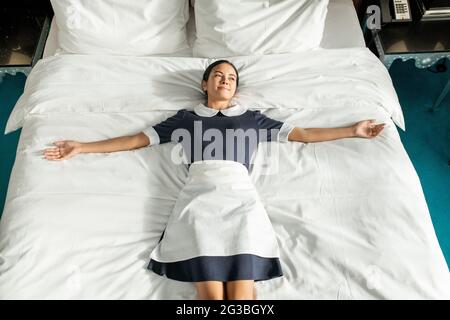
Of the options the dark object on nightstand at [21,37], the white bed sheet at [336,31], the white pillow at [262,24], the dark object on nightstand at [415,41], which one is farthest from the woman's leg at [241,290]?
the dark object on nightstand at [21,37]

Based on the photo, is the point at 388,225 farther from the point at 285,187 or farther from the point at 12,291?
the point at 12,291

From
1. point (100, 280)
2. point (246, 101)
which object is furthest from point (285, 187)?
point (100, 280)

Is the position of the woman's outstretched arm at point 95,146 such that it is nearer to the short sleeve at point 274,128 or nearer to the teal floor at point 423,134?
the short sleeve at point 274,128

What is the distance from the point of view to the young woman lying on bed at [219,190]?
134 cm

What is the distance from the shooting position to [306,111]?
1769mm

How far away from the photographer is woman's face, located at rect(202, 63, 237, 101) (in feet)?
5.57

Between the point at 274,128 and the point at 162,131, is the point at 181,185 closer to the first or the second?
the point at 162,131

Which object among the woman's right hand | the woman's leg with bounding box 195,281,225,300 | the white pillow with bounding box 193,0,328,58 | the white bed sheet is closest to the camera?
the woman's leg with bounding box 195,281,225,300

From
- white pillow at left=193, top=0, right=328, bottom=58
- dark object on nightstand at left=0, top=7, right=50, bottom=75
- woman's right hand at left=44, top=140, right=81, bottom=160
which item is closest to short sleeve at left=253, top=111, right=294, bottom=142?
white pillow at left=193, top=0, right=328, bottom=58

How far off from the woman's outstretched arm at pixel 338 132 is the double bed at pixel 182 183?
3cm

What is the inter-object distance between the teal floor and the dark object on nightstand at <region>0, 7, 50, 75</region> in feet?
0.52

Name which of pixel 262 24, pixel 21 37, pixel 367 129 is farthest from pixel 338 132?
pixel 21 37

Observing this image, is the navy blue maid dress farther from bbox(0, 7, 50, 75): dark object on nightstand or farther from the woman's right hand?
bbox(0, 7, 50, 75): dark object on nightstand

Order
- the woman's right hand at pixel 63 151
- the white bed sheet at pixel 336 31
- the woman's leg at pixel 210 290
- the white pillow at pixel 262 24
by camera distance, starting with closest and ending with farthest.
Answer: the woman's leg at pixel 210 290, the woman's right hand at pixel 63 151, the white pillow at pixel 262 24, the white bed sheet at pixel 336 31
